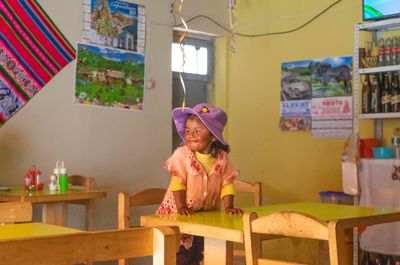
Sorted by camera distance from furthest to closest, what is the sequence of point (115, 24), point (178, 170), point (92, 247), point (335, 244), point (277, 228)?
point (115, 24)
point (178, 170)
point (277, 228)
point (335, 244)
point (92, 247)

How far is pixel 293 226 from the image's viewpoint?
2.05 m

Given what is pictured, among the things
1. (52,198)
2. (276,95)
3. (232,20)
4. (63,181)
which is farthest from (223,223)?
(232,20)

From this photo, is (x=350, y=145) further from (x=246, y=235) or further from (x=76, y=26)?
(x=246, y=235)

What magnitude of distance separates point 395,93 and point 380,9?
61 centimetres

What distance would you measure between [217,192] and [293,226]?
2.95 feet

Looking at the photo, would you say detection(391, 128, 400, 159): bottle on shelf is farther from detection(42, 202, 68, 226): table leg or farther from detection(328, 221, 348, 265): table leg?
detection(328, 221, 348, 265): table leg

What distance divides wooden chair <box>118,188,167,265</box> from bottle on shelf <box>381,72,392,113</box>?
1.91 meters

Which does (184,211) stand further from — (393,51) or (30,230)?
(393,51)

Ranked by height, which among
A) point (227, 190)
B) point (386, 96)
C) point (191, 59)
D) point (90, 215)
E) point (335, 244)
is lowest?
point (90, 215)

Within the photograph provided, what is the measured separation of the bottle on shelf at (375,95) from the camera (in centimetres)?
439

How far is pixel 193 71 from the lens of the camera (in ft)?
18.6

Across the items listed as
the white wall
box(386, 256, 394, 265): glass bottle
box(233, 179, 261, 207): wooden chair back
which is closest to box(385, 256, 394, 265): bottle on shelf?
box(386, 256, 394, 265): glass bottle

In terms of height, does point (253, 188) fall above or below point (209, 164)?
below

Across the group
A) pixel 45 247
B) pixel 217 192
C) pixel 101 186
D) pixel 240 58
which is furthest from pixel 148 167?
pixel 45 247
